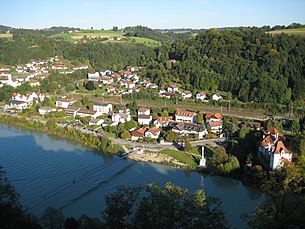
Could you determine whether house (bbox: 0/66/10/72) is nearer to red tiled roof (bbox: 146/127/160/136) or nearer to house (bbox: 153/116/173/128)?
house (bbox: 153/116/173/128)

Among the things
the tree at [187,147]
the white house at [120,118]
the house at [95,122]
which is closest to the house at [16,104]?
the house at [95,122]

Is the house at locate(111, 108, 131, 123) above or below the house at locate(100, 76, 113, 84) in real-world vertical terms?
below

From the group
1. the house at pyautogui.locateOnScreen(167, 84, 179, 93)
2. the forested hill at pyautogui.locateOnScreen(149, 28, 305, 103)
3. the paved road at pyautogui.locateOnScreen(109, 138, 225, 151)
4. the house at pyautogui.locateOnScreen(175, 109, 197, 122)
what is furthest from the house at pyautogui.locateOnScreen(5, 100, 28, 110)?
the house at pyautogui.locateOnScreen(175, 109, 197, 122)

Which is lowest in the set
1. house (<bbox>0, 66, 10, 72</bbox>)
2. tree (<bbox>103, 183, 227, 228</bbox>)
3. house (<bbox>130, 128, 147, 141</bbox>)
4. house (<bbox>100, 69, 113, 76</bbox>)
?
house (<bbox>130, 128, 147, 141</bbox>)

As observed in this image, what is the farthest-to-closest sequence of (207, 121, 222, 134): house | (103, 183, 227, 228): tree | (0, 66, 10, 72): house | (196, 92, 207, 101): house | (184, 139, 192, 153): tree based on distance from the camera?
(0, 66, 10, 72): house
(196, 92, 207, 101): house
(207, 121, 222, 134): house
(184, 139, 192, 153): tree
(103, 183, 227, 228): tree

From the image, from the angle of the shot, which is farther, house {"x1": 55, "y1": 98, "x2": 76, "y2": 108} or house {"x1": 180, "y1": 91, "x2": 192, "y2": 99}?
house {"x1": 180, "y1": 91, "x2": 192, "y2": 99}

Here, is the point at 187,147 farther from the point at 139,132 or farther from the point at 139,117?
the point at 139,117

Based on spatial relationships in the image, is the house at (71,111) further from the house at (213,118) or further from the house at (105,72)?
the house at (105,72)
